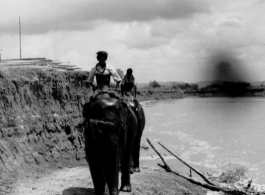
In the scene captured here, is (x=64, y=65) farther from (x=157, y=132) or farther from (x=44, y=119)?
Result: (x=157, y=132)

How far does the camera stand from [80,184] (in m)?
12.8

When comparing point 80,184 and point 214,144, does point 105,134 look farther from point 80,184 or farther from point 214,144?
point 214,144

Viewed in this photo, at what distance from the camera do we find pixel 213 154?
99.3ft

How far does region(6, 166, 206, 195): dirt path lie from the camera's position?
12.0 m

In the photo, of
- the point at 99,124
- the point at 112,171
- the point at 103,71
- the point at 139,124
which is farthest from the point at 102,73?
the point at 139,124

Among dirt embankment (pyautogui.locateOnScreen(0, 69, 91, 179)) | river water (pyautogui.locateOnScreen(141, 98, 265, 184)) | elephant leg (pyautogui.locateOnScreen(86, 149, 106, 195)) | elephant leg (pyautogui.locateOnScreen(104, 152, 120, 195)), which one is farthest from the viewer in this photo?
river water (pyautogui.locateOnScreen(141, 98, 265, 184))

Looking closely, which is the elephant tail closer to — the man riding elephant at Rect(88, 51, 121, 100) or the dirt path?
the man riding elephant at Rect(88, 51, 121, 100)

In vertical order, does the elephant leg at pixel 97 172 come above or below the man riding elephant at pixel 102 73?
below

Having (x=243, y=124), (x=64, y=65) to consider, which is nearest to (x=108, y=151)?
(x=64, y=65)

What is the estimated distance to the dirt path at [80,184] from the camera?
A: 12.0 meters

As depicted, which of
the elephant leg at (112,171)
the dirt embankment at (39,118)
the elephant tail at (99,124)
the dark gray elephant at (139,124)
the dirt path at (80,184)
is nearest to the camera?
the elephant tail at (99,124)

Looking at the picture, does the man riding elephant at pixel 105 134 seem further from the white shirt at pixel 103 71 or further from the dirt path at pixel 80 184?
the dirt path at pixel 80 184

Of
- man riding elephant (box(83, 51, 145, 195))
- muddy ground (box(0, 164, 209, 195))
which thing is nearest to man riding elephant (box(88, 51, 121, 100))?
man riding elephant (box(83, 51, 145, 195))

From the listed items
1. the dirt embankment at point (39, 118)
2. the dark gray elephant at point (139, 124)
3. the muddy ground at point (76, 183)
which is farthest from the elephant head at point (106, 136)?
the dirt embankment at point (39, 118)
